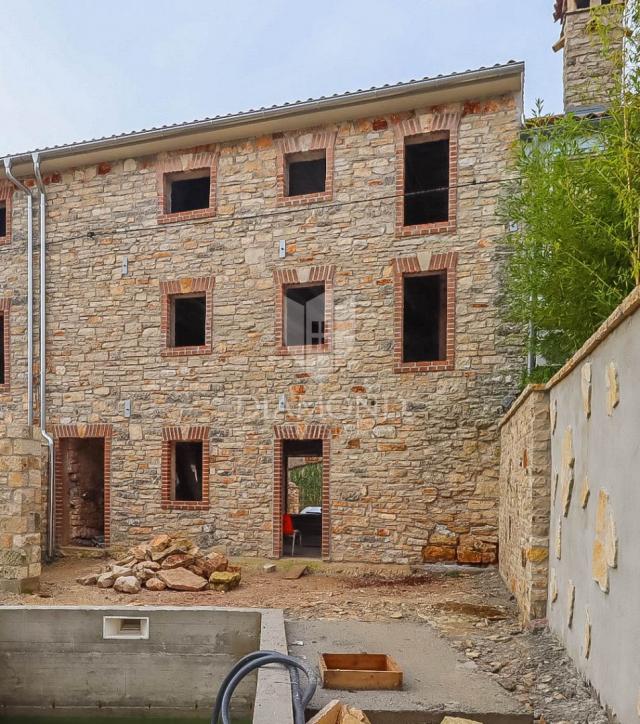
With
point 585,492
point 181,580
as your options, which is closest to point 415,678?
point 585,492

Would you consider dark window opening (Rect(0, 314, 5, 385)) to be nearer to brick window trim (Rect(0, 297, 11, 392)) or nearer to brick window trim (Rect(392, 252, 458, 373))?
brick window trim (Rect(0, 297, 11, 392))

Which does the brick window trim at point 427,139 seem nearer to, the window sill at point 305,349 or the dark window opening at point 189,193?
the window sill at point 305,349

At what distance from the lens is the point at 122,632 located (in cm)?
650

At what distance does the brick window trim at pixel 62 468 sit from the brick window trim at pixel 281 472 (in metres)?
3.23

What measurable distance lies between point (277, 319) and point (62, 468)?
17.1ft

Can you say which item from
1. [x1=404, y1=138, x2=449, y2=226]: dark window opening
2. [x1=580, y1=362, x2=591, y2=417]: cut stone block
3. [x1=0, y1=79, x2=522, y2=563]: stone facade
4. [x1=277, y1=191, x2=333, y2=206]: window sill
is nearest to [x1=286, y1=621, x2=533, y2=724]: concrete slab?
[x1=580, y1=362, x2=591, y2=417]: cut stone block

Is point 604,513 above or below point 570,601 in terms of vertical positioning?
above

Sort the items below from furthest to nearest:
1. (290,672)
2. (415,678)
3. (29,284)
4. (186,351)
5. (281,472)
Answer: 1. (29,284)
2. (186,351)
3. (281,472)
4. (415,678)
5. (290,672)

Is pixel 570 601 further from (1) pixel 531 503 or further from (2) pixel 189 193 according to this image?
(2) pixel 189 193

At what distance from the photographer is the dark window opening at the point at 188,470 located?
40.8 feet

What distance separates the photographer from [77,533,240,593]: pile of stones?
836cm

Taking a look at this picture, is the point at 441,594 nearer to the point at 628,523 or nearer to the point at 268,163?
the point at 628,523

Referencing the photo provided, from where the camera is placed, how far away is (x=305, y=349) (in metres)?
10.1

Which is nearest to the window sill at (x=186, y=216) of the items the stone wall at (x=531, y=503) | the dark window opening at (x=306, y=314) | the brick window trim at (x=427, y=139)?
Answer: the dark window opening at (x=306, y=314)
